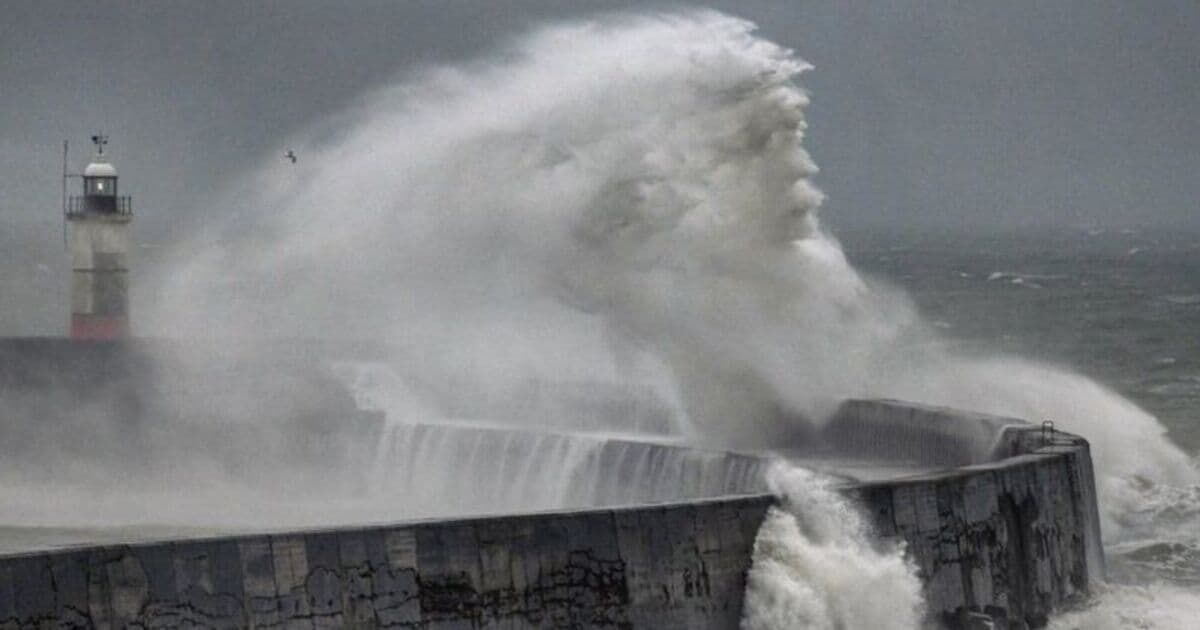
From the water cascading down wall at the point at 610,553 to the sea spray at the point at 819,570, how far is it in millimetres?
119

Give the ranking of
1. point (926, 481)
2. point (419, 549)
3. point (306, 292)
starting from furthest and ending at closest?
1. point (306, 292)
2. point (926, 481)
3. point (419, 549)

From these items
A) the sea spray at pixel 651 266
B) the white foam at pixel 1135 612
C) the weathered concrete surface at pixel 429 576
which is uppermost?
the sea spray at pixel 651 266

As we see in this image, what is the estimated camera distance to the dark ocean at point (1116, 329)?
18.8 metres

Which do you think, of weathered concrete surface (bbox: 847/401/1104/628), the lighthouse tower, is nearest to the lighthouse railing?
the lighthouse tower

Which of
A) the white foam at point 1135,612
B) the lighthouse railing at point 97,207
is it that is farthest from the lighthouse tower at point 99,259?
the white foam at point 1135,612

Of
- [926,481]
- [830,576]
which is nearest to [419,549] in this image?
[830,576]

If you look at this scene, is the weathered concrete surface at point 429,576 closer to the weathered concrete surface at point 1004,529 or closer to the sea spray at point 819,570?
the sea spray at point 819,570

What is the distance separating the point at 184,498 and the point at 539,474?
5.34m

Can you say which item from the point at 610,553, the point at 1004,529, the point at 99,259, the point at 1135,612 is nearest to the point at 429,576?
the point at 610,553

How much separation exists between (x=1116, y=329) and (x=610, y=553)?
39217 millimetres

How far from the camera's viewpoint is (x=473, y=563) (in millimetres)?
12984

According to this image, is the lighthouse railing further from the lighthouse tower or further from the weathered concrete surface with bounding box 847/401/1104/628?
the weathered concrete surface with bounding box 847/401/1104/628

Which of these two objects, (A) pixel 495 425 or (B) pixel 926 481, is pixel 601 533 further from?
(A) pixel 495 425

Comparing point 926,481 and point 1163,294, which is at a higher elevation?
point 1163,294
